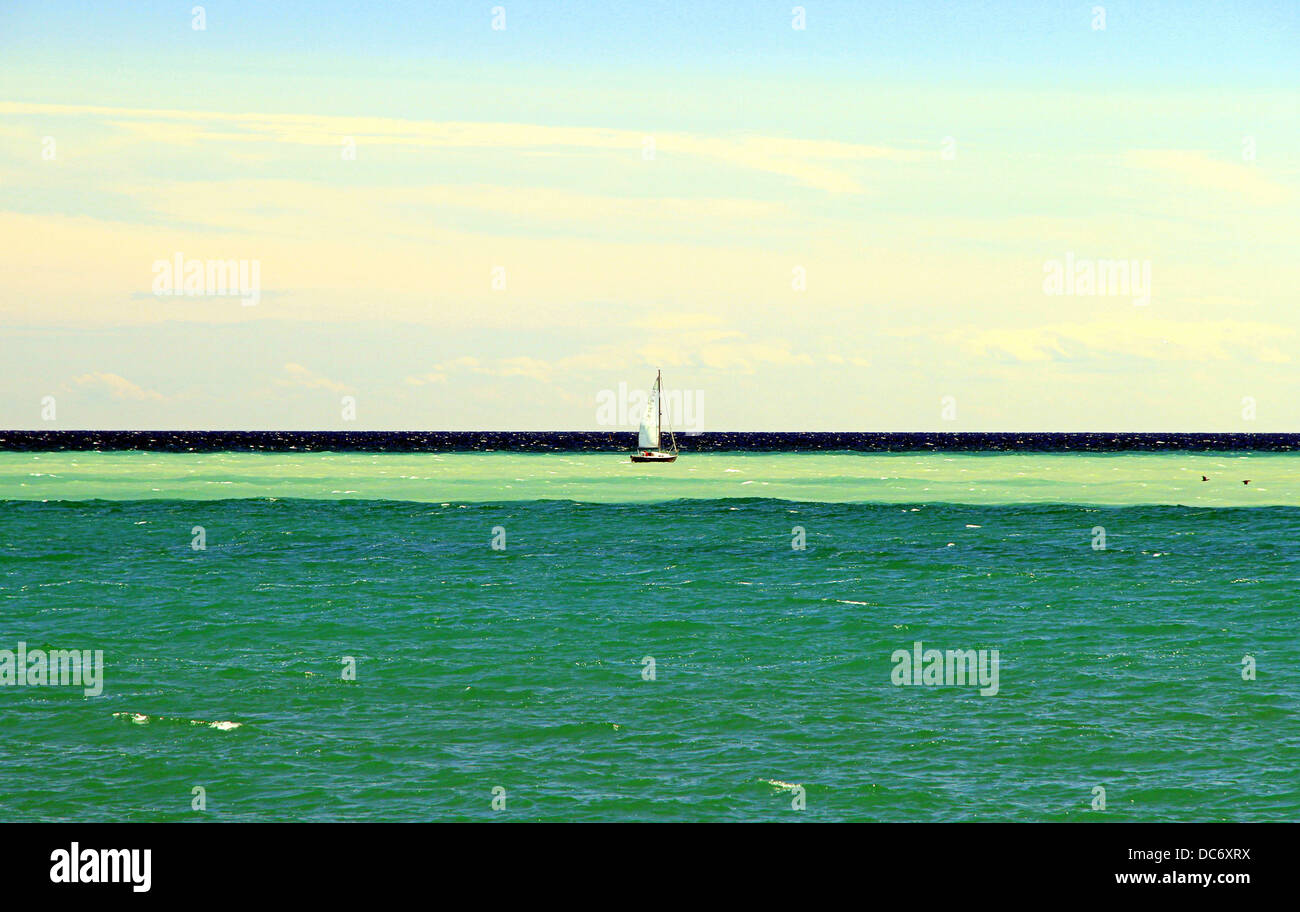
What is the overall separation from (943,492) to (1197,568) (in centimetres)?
5214

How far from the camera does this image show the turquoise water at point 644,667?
18703 mm

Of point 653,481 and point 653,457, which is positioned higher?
Result: point 653,457

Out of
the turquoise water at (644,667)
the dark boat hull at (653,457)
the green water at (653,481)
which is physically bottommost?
the turquoise water at (644,667)

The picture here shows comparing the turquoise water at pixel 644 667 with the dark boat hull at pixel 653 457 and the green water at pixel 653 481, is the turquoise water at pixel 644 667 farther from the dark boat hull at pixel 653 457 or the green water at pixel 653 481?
the dark boat hull at pixel 653 457

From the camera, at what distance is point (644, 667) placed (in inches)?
1129

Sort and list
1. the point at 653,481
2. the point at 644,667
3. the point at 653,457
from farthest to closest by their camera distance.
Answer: the point at 653,457 → the point at 653,481 → the point at 644,667

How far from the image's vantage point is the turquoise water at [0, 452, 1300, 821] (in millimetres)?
18703

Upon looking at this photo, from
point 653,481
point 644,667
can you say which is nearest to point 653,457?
point 653,481

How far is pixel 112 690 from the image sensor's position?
25.5 m

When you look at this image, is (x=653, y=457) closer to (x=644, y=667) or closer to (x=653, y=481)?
(x=653, y=481)

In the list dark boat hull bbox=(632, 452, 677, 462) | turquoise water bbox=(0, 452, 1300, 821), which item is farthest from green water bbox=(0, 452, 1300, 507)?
turquoise water bbox=(0, 452, 1300, 821)

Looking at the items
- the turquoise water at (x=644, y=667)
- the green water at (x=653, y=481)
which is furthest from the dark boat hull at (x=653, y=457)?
the turquoise water at (x=644, y=667)

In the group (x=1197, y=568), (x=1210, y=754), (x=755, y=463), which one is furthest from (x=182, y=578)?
(x=755, y=463)
